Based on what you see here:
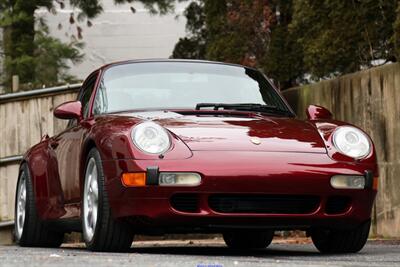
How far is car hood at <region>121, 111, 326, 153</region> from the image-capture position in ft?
22.3

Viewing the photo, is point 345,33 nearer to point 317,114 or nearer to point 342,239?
point 317,114

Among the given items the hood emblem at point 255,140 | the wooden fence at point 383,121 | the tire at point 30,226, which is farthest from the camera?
the wooden fence at point 383,121

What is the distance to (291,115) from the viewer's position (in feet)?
26.1

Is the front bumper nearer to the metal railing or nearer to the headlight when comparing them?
the headlight

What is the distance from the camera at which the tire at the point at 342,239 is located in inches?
286

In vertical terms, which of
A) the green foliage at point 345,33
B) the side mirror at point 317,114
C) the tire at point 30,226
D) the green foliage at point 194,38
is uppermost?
the green foliage at point 194,38


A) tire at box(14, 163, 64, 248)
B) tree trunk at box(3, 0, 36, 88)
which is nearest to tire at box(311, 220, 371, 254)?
tire at box(14, 163, 64, 248)

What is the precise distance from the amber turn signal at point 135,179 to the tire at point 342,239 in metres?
1.39

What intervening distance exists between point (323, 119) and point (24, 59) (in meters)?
15.0

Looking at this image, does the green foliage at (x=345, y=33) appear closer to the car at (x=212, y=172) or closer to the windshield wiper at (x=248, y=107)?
the windshield wiper at (x=248, y=107)

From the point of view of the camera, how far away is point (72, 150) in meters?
7.85

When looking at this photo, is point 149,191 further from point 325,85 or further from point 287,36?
point 287,36

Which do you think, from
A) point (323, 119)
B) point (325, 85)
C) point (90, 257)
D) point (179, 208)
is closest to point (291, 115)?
point (323, 119)

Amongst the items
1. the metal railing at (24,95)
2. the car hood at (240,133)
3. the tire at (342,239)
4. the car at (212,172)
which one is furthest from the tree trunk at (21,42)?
the car hood at (240,133)
